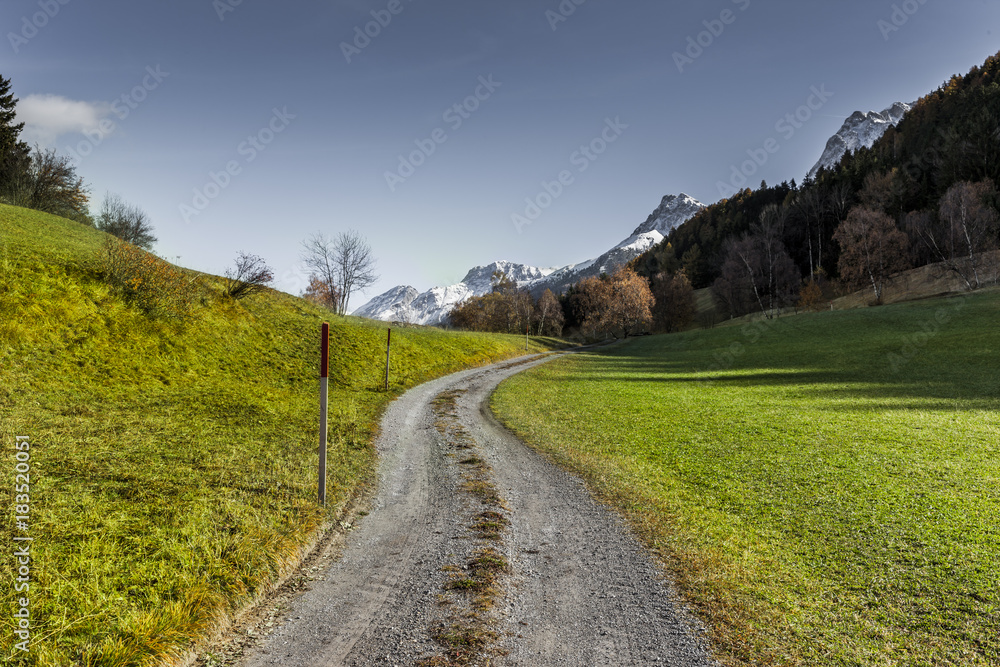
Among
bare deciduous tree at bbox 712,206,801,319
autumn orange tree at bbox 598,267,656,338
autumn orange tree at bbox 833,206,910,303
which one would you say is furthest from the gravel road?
bare deciduous tree at bbox 712,206,801,319

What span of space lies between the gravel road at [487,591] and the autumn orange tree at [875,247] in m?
76.8

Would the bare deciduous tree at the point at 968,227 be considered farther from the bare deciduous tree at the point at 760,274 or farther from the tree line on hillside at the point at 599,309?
the tree line on hillside at the point at 599,309

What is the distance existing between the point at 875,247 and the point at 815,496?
7705 cm

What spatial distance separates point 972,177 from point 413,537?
115333mm

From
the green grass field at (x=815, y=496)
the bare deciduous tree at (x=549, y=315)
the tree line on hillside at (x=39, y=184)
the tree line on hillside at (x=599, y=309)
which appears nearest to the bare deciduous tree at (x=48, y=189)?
the tree line on hillside at (x=39, y=184)

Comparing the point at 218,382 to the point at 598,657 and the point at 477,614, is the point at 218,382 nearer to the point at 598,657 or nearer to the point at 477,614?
the point at 477,614

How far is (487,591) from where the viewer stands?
5.46 m

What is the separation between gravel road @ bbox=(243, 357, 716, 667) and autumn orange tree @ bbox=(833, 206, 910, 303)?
7683 centimetres

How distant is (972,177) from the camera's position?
76.9m

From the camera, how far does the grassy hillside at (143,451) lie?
4594 mm

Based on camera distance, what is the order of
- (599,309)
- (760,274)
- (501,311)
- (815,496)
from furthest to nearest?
(501,311) → (760,274) → (599,309) → (815,496)

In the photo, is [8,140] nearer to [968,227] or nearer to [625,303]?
[625,303]

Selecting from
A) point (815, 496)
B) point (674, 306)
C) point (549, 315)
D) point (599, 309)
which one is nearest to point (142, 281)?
point (815, 496)

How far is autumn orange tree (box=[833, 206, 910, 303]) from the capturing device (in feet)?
212
